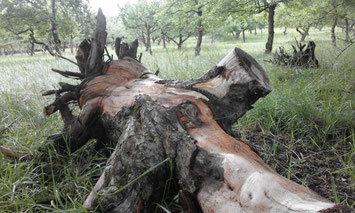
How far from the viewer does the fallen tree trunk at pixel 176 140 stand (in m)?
0.94

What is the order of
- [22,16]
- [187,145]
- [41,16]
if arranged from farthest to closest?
[41,16] → [22,16] → [187,145]

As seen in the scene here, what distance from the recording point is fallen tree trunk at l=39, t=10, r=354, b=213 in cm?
94

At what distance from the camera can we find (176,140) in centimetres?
133

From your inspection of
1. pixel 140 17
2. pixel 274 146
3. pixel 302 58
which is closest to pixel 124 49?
pixel 274 146

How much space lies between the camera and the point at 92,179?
1.75 meters

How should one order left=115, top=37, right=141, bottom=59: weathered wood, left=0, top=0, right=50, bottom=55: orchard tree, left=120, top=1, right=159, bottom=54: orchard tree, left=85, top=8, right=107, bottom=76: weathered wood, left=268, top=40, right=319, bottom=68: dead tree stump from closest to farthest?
1. left=85, top=8, right=107, bottom=76: weathered wood
2. left=115, top=37, right=141, bottom=59: weathered wood
3. left=268, top=40, right=319, bottom=68: dead tree stump
4. left=0, top=0, right=50, bottom=55: orchard tree
5. left=120, top=1, right=159, bottom=54: orchard tree

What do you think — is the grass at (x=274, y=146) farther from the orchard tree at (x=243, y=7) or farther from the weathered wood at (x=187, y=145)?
the orchard tree at (x=243, y=7)

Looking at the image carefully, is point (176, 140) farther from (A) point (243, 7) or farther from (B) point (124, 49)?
(A) point (243, 7)

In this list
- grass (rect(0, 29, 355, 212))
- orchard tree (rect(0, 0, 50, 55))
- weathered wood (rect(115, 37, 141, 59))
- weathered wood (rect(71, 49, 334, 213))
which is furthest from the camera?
orchard tree (rect(0, 0, 50, 55))

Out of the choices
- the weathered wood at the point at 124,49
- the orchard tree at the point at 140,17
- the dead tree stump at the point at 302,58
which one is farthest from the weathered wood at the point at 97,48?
the orchard tree at the point at 140,17

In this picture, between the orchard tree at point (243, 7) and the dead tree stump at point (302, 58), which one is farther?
the orchard tree at point (243, 7)

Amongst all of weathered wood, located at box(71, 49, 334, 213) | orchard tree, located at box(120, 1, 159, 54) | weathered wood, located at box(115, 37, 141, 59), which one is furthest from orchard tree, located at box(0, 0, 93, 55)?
weathered wood, located at box(71, 49, 334, 213)

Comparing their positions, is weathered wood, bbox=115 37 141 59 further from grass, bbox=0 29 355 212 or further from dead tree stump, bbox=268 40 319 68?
dead tree stump, bbox=268 40 319 68

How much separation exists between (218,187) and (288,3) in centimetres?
1290
